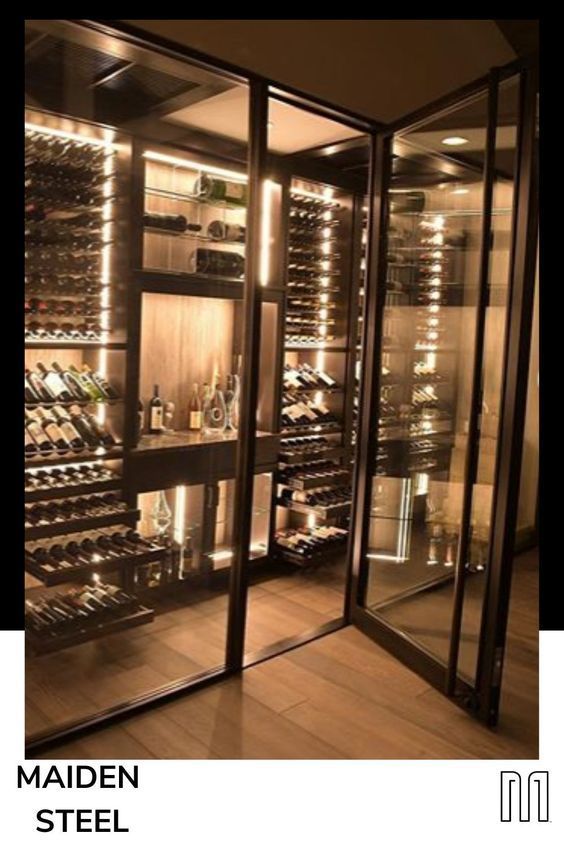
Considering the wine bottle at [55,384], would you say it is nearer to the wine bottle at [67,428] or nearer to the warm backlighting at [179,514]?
the wine bottle at [67,428]

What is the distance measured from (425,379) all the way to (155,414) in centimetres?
117

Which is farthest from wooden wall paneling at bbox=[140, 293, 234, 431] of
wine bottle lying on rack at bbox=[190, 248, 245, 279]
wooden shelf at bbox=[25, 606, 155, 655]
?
wooden shelf at bbox=[25, 606, 155, 655]

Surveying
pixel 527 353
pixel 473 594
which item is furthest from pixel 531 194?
pixel 473 594

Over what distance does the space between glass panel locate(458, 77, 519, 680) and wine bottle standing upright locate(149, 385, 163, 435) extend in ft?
4.05

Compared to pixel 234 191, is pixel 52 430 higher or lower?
lower

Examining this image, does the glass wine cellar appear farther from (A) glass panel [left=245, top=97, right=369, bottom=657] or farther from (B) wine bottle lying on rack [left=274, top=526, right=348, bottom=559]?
(B) wine bottle lying on rack [left=274, top=526, right=348, bottom=559]

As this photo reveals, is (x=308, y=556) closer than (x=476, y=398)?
No

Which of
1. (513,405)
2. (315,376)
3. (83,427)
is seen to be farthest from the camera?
(315,376)

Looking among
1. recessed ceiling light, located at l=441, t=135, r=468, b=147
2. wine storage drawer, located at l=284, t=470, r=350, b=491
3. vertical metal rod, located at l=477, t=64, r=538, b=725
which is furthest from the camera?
wine storage drawer, located at l=284, t=470, r=350, b=491

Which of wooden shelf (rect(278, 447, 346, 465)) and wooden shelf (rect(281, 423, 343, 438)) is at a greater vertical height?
wooden shelf (rect(281, 423, 343, 438))

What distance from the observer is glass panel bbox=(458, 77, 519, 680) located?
239 cm

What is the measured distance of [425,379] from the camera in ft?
10.6

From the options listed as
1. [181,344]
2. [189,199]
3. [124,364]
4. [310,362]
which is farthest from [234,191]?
[310,362]

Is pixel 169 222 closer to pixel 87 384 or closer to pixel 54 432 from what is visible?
pixel 87 384
